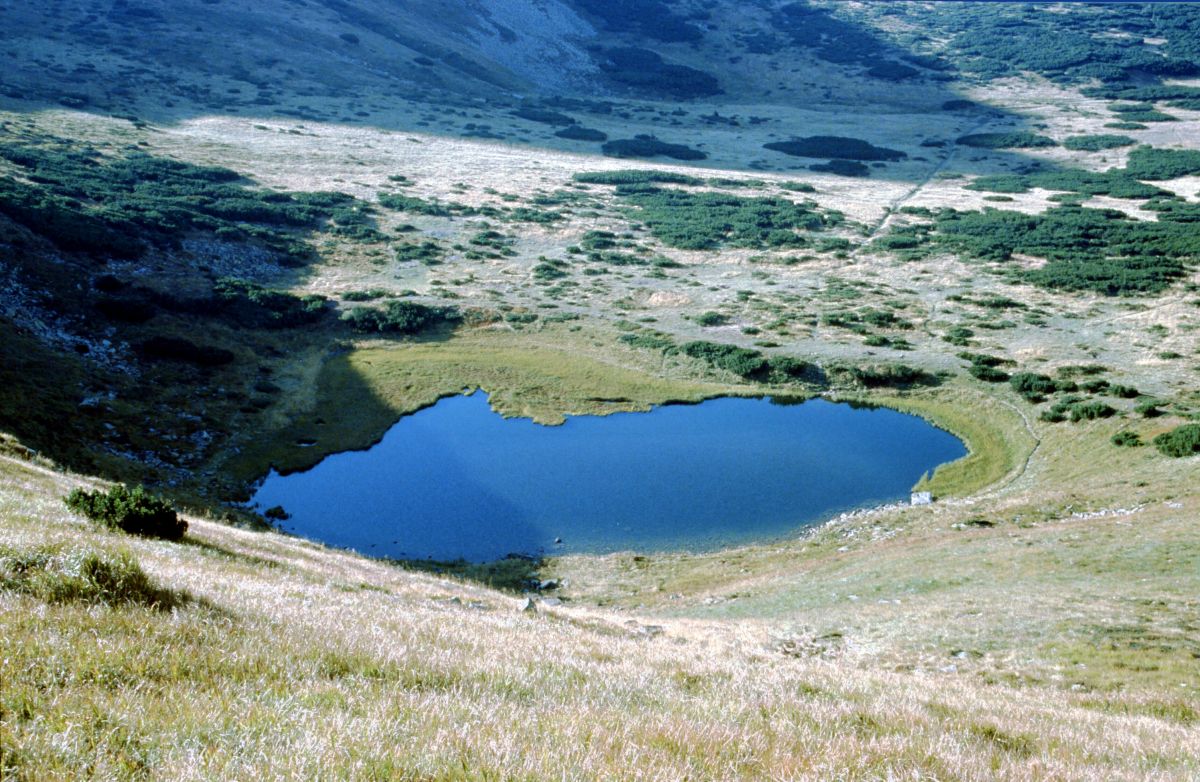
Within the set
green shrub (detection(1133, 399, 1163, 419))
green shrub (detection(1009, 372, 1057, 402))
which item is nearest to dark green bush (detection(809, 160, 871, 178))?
green shrub (detection(1009, 372, 1057, 402))

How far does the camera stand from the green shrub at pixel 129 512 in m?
18.3

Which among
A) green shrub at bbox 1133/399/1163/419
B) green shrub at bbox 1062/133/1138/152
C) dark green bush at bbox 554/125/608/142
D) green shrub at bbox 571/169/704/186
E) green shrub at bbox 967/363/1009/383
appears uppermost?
green shrub at bbox 1062/133/1138/152

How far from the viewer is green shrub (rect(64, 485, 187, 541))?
18312mm

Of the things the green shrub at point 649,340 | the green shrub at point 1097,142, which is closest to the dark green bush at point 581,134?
the green shrub at point 1097,142

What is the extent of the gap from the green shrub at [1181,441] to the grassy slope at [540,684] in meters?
14.1

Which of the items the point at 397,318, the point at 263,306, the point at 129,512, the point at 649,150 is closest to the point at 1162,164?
the point at 649,150

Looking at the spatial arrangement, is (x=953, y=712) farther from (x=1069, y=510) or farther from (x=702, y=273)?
(x=702, y=273)

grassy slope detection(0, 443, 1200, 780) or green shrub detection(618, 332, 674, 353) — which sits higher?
grassy slope detection(0, 443, 1200, 780)

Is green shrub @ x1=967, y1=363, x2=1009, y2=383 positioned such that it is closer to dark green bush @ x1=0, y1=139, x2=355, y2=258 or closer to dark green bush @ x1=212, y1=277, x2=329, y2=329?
dark green bush @ x1=212, y1=277, x2=329, y2=329

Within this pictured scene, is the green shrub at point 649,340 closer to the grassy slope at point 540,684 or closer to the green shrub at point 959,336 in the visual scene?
the green shrub at point 959,336

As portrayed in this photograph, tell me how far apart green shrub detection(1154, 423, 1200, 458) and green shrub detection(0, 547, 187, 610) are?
127ft

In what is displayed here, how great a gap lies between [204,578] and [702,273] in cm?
6844

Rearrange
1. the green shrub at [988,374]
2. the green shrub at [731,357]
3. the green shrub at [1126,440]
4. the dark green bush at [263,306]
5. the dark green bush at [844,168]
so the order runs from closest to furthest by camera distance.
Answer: the green shrub at [1126,440] → the green shrub at [988,374] → the green shrub at [731,357] → the dark green bush at [263,306] → the dark green bush at [844,168]

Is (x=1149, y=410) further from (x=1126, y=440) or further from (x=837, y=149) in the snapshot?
(x=837, y=149)
